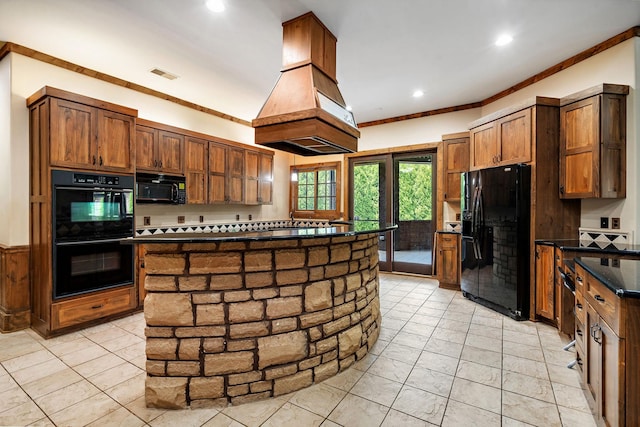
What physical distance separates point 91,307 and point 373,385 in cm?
304

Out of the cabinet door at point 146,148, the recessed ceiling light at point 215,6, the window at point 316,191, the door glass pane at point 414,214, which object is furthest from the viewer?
the window at point 316,191

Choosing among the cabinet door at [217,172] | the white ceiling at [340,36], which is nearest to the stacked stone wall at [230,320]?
the white ceiling at [340,36]

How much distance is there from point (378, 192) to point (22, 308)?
529cm

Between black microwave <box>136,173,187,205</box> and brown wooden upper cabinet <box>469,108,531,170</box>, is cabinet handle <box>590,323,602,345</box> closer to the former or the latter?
brown wooden upper cabinet <box>469,108,531,170</box>

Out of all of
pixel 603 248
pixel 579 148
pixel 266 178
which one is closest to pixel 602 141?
pixel 579 148

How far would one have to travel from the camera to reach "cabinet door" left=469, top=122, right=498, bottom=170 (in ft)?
12.6

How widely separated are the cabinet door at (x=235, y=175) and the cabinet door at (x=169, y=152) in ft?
2.78

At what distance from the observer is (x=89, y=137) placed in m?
3.10

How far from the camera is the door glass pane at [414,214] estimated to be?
540 cm

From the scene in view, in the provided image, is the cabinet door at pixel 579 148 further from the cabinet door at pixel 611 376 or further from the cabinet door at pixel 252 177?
the cabinet door at pixel 252 177

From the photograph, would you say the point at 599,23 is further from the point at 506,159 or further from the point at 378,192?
the point at 378,192

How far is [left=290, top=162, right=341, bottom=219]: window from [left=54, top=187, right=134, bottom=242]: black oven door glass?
3573 millimetres

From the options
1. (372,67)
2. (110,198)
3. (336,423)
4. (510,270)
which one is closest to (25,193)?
(110,198)

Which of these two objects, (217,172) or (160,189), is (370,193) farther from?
(160,189)
